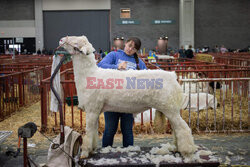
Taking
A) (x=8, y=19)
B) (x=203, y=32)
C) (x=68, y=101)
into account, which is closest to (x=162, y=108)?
(x=68, y=101)

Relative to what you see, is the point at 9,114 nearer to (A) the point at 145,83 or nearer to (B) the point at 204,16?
(A) the point at 145,83

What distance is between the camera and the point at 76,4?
99.9 ft

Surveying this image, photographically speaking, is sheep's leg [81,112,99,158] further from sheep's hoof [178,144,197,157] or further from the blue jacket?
sheep's hoof [178,144,197,157]

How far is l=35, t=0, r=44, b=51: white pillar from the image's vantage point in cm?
3044

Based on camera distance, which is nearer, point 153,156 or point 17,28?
point 153,156

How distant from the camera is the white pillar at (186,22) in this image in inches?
1156

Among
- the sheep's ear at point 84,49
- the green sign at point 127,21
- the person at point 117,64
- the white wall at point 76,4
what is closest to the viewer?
the sheep's ear at point 84,49

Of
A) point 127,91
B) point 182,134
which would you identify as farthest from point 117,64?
point 182,134

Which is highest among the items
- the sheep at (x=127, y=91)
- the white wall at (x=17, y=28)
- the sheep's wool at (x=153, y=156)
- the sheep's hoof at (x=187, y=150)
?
the white wall at (x=17, y=28)

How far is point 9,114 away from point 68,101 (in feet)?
4.90

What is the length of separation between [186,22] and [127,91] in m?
28.3

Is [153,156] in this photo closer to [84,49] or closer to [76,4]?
[84,49]

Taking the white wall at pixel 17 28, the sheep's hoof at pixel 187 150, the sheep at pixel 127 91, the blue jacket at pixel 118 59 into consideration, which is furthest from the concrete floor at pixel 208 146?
the white wall at pixel 17 28

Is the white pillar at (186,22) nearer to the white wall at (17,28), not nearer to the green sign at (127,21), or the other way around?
the green sign at (127,21)
